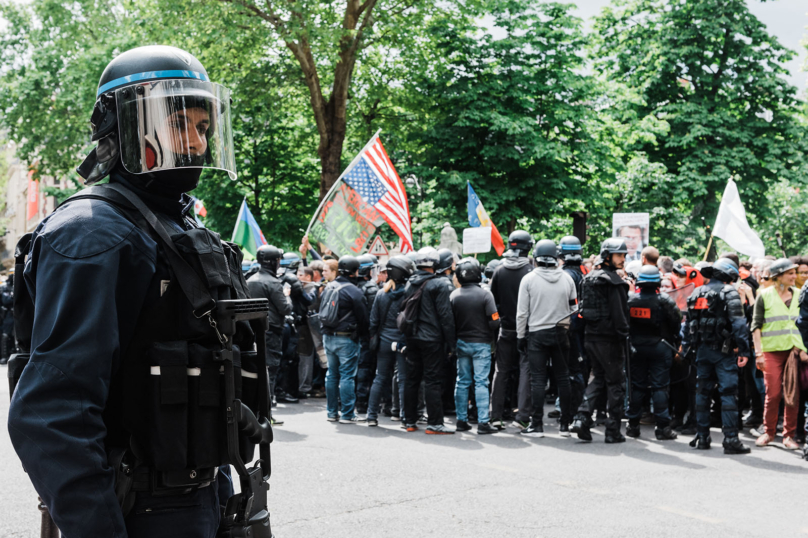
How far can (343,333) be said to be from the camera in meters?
10.4

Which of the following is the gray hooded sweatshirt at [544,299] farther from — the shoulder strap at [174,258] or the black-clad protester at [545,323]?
the shoulder strap at [174,258]

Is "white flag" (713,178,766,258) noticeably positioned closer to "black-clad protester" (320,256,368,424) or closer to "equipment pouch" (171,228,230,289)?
"black-clad protester" (320,256,368,424)

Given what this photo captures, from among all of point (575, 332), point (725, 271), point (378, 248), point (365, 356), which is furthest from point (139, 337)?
point (378, 248)

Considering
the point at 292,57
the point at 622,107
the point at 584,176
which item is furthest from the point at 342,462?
the point at 622,107

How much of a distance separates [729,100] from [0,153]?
56020 millimetres

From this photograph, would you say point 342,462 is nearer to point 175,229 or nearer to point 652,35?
point 175,229

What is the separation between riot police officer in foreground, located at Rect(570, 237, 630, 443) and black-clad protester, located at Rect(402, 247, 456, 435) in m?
1.62

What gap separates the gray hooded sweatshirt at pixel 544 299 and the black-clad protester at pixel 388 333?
1.55 metres

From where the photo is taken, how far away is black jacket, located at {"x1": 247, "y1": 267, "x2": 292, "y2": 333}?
10.0m

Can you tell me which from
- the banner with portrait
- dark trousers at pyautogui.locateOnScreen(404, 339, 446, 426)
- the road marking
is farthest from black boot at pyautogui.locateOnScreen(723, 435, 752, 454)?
the banner with portrait

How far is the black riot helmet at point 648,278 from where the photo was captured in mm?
9383

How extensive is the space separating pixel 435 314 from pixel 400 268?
35.8 inches

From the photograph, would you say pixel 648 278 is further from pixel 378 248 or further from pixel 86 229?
pixel 86 229

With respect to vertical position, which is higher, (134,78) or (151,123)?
(134,78)
